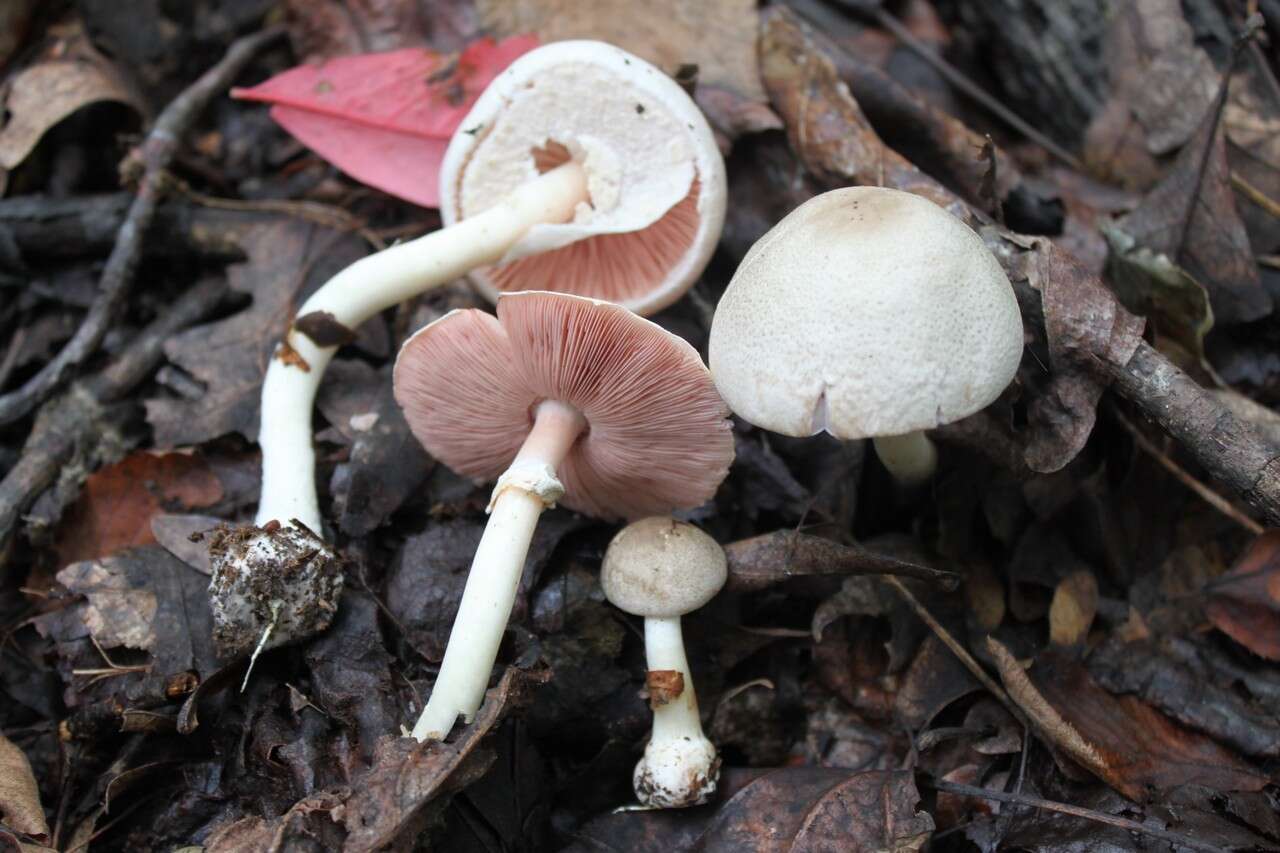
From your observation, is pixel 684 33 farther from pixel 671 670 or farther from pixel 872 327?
pixel 671 670

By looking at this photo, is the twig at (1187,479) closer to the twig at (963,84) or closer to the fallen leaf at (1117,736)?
the fallen leaf at (1117,736)

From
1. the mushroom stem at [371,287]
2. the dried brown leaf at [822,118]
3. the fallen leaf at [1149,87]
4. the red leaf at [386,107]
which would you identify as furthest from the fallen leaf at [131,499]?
the fallen leaf at [1149,87]

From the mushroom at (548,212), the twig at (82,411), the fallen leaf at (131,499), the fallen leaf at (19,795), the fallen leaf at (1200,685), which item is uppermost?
the mushroom at (548,212)

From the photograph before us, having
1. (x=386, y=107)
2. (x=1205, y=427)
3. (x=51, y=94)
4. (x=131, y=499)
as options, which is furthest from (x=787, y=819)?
(x=51, y=94)

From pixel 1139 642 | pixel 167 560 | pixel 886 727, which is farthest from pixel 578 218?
pixel 1139 642

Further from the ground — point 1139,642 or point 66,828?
point 1139,642

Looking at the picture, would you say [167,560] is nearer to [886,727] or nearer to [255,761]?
[255,761]
